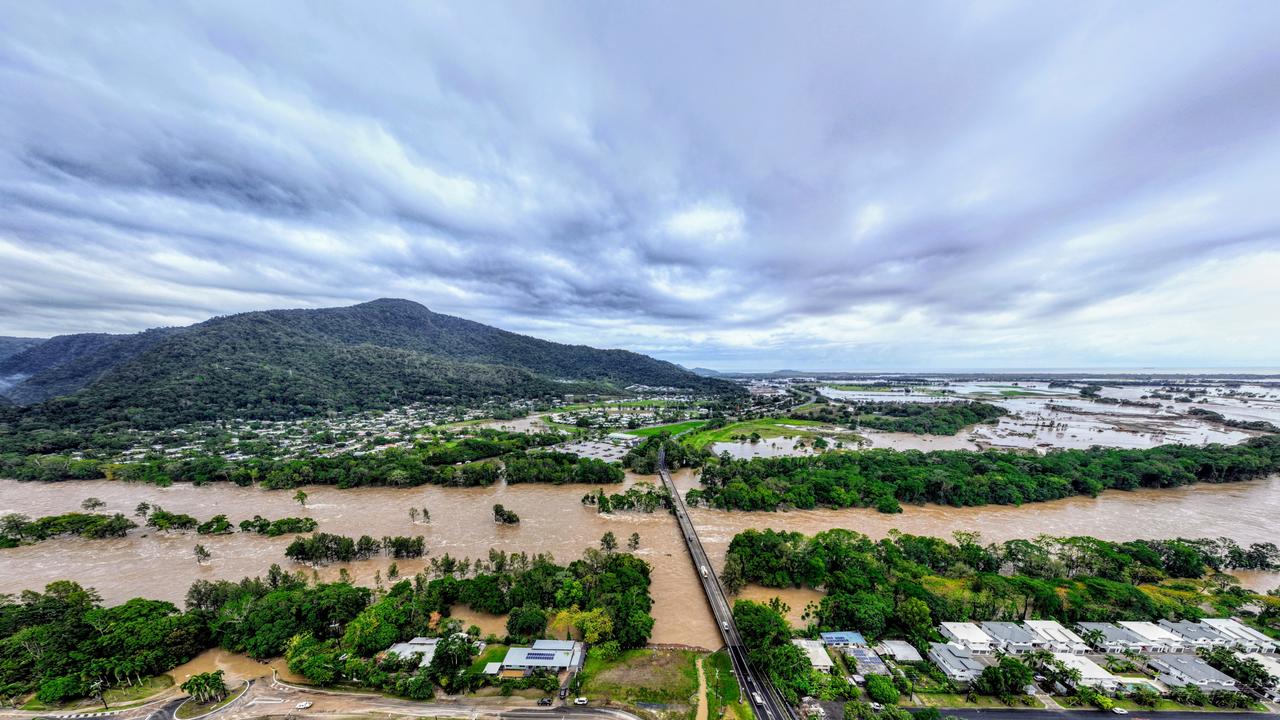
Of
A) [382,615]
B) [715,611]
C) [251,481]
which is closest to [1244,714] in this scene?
[715,611]

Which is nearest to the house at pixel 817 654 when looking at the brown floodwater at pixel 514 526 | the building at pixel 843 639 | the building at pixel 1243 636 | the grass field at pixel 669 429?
the building at pixel 843 639

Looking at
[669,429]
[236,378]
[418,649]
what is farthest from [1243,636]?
[236,378]

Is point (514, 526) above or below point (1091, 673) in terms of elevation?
above

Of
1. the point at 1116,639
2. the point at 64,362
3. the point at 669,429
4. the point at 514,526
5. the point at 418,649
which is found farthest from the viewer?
the point at 64,362

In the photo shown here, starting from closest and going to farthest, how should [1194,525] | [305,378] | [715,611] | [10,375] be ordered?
1. [715,611]
2. [1194,525]
3. [305,378]
4. [10,375]

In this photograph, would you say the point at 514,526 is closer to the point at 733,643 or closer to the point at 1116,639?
the point at 733,643

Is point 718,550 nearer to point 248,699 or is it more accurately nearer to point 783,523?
point 783,523

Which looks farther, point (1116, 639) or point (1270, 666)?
point (1116, 639)
